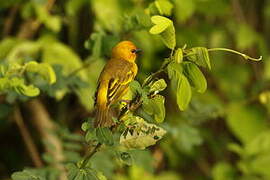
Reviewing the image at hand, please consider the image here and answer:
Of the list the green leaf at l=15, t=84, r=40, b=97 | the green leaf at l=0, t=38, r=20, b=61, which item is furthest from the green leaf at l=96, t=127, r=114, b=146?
the green leaf at l=0, t=38, r=20, b=61

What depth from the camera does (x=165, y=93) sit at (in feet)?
10.5

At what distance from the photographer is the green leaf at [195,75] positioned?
108cm

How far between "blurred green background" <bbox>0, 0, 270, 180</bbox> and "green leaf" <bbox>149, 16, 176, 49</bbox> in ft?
3.07

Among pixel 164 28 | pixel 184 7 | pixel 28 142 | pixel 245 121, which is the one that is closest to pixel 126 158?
pixel 164 28

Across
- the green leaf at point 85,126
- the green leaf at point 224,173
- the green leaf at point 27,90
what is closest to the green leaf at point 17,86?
the green leaf at point 27,90

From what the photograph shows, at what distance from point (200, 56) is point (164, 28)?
81 mm

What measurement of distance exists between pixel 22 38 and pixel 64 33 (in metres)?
0.27

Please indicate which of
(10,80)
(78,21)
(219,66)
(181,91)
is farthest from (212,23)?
(181,91)

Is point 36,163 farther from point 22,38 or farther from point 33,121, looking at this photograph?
point 22,38

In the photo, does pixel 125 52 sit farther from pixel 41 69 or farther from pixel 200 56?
pixel 200 56

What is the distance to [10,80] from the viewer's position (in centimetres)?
148

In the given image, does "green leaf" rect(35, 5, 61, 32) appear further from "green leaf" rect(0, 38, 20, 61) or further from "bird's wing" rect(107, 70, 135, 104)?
"bird's wing" rect(107, 70, 135, 104)

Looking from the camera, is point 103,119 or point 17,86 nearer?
point 103,119

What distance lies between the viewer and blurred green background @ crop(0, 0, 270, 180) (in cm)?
249
